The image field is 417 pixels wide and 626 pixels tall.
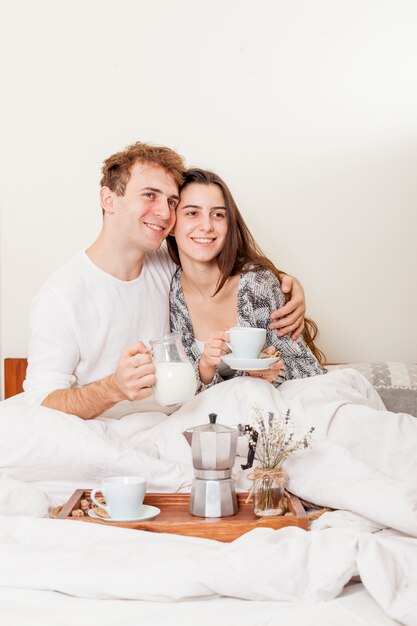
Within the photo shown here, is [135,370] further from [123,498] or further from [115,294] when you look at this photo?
[115,294]

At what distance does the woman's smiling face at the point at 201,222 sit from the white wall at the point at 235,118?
0.52 m

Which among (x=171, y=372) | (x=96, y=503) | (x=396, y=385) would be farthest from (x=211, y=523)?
(x=396, y=385)

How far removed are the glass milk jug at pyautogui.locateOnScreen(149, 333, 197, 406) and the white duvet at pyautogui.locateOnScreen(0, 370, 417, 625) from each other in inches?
4.3

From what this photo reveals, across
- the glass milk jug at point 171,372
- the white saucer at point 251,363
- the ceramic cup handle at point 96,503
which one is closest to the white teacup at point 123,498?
the ceramic cup handle at point 96,503

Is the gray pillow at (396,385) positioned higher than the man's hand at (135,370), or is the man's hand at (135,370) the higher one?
the man's hand at (135,370)

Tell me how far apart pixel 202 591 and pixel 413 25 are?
225 cm

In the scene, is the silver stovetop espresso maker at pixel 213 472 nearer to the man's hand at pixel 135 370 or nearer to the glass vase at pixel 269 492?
the glass vase at pixel 269 492

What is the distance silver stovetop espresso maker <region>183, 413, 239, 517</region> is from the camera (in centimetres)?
147

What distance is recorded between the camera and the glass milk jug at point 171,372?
171 centimetres

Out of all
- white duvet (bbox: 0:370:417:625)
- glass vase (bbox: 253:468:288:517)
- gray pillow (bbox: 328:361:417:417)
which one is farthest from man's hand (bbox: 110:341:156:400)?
gray pillow (bbox: 328:361:417:417)

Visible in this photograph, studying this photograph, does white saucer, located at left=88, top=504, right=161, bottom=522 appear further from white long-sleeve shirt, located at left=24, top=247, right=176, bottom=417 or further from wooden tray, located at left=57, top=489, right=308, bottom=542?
white long-sleeve shirt, located at left=24, top=247, right=176, bottom=417

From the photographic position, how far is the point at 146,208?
2.19 m

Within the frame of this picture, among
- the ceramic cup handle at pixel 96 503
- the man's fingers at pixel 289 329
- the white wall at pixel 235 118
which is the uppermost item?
the white wall at pixel 235 118

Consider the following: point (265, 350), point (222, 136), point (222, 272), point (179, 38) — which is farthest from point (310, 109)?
point (265, 350)
